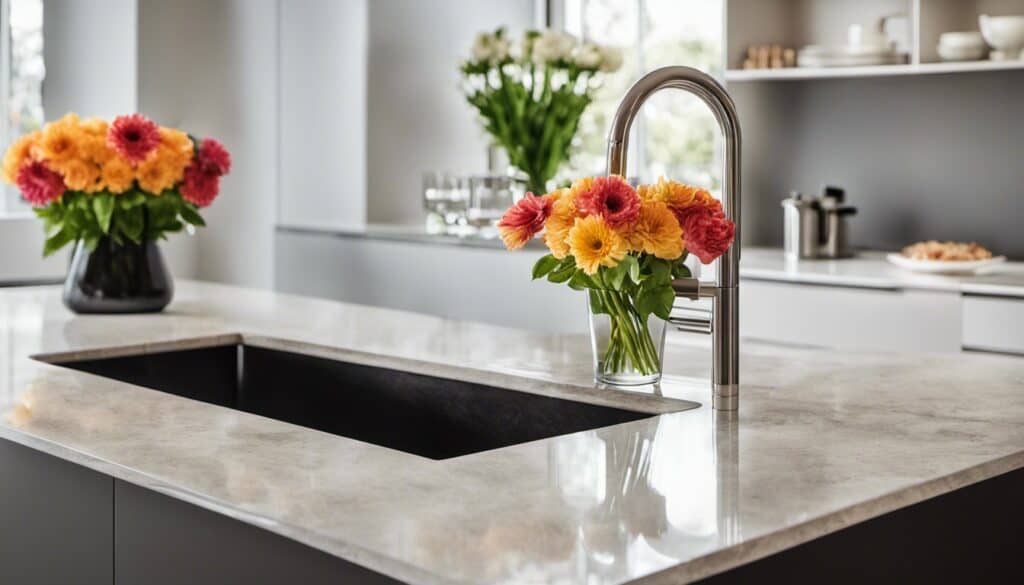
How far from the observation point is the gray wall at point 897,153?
404cm

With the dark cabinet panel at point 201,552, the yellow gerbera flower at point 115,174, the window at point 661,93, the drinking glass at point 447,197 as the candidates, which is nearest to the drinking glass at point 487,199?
the drinking glass at point 447,197

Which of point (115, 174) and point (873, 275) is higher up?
point (115, 174)

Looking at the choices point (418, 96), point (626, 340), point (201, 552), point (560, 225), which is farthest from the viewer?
point (418, 96)

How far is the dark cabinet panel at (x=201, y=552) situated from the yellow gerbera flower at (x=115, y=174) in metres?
1.30

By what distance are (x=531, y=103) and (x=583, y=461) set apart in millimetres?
3266

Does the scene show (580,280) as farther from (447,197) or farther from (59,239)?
(447,197)

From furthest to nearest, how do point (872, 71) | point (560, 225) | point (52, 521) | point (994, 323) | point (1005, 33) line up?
point (872, 71) → point (1005, 33) → point (994, 323) → point (560, 225) → point (52, 521)

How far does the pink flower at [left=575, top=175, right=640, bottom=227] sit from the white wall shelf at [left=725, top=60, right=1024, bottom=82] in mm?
2380

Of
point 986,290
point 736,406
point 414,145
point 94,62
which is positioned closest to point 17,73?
point 94,62

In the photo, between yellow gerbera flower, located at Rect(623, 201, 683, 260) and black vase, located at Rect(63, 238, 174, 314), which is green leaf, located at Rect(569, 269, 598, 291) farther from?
black vase, located at Rect(63, 238, 174, 314)

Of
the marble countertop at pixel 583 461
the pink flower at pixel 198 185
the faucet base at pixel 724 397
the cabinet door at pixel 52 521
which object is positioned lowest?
the cabinet door at pixel 52 521

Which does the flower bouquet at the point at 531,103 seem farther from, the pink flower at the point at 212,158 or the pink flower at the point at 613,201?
the pink flower at the point at 613,201

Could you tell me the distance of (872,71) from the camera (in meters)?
3.92

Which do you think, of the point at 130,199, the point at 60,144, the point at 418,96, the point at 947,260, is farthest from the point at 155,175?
the point at 418,96
